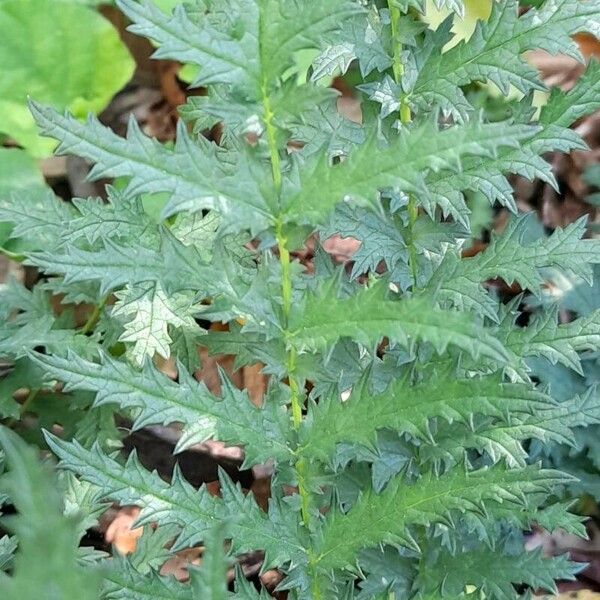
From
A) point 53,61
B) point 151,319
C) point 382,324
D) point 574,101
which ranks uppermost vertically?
point 574,101

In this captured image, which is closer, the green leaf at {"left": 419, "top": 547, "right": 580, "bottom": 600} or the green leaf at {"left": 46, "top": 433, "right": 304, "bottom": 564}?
the green leaf at {"left": 46, "top": 433, "right": 304, "bottom": 564}

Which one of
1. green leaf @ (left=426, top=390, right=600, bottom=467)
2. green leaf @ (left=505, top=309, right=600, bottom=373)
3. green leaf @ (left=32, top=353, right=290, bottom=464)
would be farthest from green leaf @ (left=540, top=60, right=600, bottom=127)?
green leaf @ (left=32, top=353, right=290, bottom=464)

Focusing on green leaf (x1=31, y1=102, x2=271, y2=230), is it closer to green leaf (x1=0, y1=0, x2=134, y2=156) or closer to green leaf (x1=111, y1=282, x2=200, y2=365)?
green leaf (x1=111, y1=282, x2=200, y2=365)

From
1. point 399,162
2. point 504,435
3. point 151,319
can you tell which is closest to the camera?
point 399,162

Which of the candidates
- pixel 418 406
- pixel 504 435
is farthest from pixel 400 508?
pixel 504 435

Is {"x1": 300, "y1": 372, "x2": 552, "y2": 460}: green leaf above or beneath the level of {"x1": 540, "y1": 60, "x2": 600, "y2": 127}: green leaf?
beneath

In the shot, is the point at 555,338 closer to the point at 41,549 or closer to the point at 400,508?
the point at 400,508

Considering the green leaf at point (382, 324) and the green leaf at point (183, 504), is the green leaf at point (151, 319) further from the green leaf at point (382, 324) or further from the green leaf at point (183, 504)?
the green leaf at point (382, 324)

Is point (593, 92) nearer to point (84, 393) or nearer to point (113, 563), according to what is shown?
point (113, 563)
